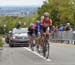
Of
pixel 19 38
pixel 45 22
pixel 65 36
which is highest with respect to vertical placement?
pixel 45 22

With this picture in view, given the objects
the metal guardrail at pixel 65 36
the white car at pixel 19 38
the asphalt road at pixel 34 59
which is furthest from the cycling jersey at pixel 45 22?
the metal guardrail at pixel 65 36

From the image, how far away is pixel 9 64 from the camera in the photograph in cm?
1468

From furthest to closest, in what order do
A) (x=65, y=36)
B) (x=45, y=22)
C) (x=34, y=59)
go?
(x=65, y=36)
(x=45, y=22)
(x=34, y=59)

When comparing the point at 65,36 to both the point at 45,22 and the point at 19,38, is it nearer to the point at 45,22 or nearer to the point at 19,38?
the point at 19,38

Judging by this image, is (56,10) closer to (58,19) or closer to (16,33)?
(58,19)

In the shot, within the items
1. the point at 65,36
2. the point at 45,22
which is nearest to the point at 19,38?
the point at 65,36

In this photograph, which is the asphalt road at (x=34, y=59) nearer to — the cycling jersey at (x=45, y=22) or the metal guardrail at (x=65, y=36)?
the cycling jersey at (x=45, y=22)

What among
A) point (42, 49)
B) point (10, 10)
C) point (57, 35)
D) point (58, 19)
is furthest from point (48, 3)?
point (42, 49)

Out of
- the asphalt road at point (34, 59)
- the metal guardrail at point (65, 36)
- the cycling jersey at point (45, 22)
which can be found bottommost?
the metal guardrail at point (65, 36)

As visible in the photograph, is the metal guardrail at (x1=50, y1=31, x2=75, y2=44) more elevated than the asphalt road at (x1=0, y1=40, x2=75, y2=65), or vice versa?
the asphalt road at (x1=0, y1=40, x2=75, y2=65)

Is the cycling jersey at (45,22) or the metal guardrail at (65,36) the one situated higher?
the cycling jersey at (45,22)

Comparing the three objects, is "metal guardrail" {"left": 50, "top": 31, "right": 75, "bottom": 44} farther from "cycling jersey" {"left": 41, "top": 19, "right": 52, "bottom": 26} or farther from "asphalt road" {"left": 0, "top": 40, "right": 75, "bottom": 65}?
"cycling jersey" {"left": 41, "top": 19, "right": 52, "bottom": 26}

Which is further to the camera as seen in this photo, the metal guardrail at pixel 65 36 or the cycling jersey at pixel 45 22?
the metal guardrail at pixel 65 36

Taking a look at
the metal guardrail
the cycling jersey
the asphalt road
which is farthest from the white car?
the cycling jersey
